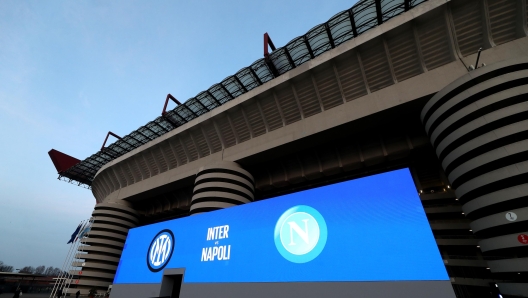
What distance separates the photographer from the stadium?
770 centimetres

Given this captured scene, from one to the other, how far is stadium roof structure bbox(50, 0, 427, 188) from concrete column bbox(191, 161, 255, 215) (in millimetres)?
8866

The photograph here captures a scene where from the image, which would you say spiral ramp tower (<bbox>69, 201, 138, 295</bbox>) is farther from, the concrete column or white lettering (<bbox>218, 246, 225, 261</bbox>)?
white lettering (<bbox>218, 246, 225, 261</bbox>)

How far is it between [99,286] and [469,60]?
47.7m

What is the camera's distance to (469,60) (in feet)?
51.7

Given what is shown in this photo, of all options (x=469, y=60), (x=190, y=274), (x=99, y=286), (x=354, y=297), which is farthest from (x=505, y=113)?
(x=99, y=286)

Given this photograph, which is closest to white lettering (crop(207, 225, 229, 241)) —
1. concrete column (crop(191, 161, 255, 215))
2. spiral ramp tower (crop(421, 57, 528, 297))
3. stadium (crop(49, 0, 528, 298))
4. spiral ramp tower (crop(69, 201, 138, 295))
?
stadium (crop(49, 0, 528, 298))

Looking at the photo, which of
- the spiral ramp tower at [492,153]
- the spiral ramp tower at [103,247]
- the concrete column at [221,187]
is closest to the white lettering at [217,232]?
the concrete column at [221,187]

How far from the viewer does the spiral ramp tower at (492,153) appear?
1046cm

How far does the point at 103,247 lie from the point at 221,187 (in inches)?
996

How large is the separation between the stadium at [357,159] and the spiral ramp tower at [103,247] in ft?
2.51

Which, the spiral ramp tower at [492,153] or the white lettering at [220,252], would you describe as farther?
the spiral ramp tower at [492,153]

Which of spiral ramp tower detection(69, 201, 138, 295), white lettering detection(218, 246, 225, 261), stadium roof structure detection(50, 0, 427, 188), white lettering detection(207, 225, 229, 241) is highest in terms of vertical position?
stadium roof structure detection(50, 0, 427, 188)

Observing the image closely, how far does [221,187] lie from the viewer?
23000mm

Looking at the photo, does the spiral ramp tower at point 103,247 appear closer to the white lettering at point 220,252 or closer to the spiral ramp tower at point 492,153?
the white lettering at point 220,252
